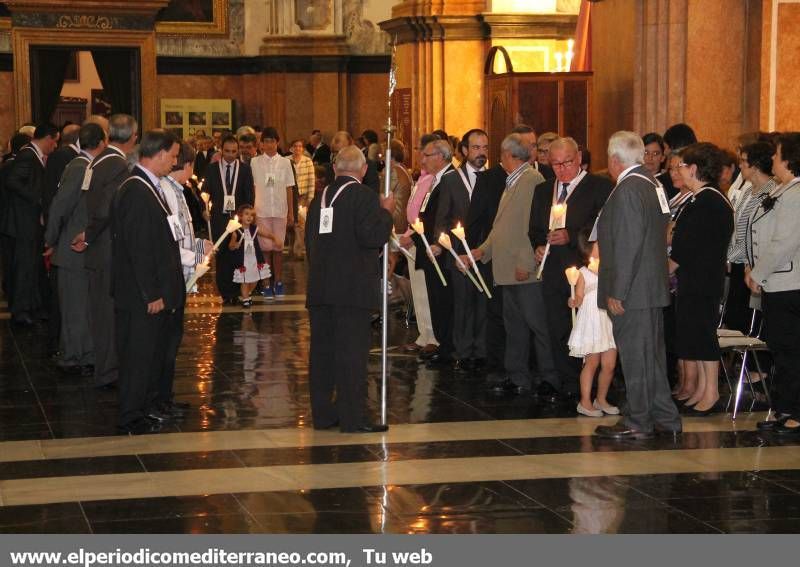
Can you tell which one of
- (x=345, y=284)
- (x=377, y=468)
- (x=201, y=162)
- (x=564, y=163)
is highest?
(x=201, y=162)

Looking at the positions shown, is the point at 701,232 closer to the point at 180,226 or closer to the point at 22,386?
the point at 180,226

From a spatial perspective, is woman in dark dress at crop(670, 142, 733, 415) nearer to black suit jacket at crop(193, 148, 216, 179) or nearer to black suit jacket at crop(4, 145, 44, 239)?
black suit jacket at crop(4, 145, 44, 239)

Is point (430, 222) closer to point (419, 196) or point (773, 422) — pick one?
point (419, 196)

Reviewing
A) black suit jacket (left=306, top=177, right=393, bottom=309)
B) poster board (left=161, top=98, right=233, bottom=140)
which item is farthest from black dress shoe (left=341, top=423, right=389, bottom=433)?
poster board (left=161, top=98, right=233, bottom=140)

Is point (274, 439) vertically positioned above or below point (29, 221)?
below

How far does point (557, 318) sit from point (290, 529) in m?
A: 3.82

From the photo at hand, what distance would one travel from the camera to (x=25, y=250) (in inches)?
566

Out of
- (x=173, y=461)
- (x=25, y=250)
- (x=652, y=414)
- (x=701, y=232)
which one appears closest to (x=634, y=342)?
(x=652, y=414)

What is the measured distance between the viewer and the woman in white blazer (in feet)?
28.1

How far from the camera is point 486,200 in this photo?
10867 millimetres

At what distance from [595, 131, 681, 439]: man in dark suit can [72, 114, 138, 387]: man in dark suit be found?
3.64 metres

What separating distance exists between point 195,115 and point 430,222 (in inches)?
710

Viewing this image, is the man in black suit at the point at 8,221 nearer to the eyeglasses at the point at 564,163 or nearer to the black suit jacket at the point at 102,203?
the black suit jacket at the point at 102,203

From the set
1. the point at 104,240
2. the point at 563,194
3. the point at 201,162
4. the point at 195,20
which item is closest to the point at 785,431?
the point at 563,194
